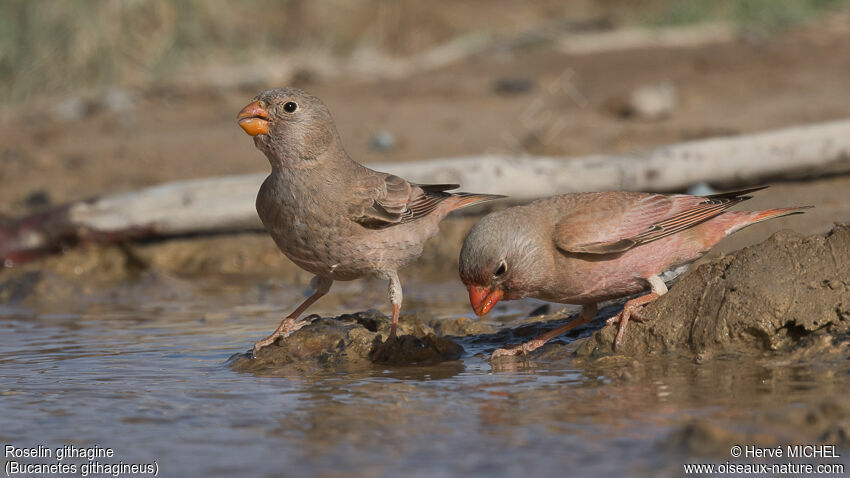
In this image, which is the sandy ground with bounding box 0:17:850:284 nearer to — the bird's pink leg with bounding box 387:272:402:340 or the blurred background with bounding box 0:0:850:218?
the blurred background with bounding box 0:0:850:218

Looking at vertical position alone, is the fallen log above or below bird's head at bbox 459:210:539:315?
above

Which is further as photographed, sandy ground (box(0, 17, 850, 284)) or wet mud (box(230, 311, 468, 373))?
sandy ground (box(0, 17, 850, 284))

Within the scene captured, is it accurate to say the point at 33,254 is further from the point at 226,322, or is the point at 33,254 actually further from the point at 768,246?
the point at 768,246

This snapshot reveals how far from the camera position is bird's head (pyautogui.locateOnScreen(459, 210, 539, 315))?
5.50m

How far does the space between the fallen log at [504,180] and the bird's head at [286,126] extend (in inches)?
105

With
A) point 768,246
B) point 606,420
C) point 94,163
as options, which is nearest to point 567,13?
point 94,163

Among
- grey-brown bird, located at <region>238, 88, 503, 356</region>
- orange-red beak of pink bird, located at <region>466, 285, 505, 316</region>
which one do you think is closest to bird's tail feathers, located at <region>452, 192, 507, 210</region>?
grey-brown bird, located at <region>238, 88, 503, 356</region>

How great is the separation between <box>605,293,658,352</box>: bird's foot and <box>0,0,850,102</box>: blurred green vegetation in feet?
32.5

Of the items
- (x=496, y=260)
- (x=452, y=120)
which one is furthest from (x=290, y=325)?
(x=452, y=120)

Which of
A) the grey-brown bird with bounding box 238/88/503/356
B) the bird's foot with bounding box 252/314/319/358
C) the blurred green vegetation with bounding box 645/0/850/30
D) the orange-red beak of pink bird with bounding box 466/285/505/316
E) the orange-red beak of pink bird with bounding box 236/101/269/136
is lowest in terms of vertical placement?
the bird's foot with bounding box 252/314/319/358

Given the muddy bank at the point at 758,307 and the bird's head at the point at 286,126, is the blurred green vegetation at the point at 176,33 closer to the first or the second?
the bird's head at the point at 286,126

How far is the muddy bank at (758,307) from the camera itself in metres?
5.35

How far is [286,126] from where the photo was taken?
6.09 m

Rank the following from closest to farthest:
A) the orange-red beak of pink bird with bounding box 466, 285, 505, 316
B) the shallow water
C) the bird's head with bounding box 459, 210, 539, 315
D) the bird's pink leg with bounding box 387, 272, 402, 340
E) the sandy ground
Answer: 1. the shallow water
2. the bird's head with bounding box 459, 210, 539, 315
3. the orange-red beak of pink bird with bounding box 466, 285, 505, 316
4. the bird's pink leg with bounding box 387, 272, 402, 340
5. the sandy ground
